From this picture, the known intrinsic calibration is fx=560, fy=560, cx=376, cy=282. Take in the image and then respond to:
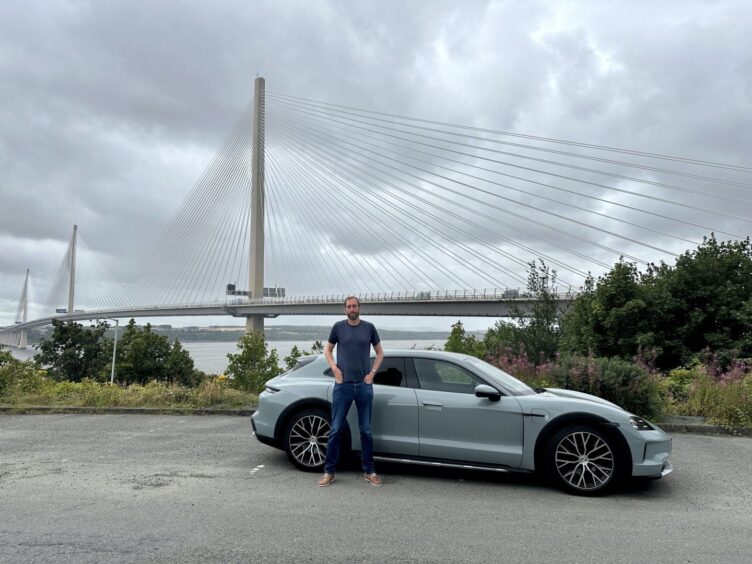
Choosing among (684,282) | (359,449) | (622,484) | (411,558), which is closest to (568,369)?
(622,484)

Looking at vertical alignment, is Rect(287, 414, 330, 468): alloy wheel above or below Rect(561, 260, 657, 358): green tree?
below

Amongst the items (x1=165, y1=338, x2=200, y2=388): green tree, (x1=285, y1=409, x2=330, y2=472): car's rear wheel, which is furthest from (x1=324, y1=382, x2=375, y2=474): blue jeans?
(x1=165, y1=338, x2=200, y2=388): green tree

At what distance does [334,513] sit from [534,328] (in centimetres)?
1059

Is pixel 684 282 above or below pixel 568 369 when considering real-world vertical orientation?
above

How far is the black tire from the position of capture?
493 centimetres

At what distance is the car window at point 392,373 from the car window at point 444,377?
0.16 m

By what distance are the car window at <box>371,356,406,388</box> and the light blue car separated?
10mm

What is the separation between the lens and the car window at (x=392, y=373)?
5.62 metres

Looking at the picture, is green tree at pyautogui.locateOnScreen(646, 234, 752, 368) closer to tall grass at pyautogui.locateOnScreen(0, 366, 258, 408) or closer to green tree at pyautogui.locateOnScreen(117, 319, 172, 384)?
tall grass at pyautogui.locateOnScreen(0, 366, 258, 408)

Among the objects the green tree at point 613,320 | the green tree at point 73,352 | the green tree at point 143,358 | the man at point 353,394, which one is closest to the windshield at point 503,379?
the man at point 353,394

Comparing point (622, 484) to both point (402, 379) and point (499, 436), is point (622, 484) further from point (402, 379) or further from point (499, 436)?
point (402, 379)

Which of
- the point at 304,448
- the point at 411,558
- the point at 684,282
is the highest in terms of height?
the point at 684,282

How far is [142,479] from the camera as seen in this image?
17.6ft

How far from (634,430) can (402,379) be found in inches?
84.7
